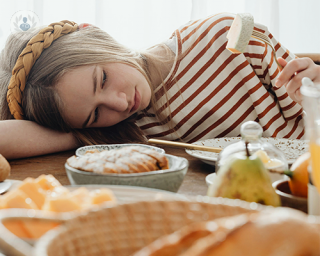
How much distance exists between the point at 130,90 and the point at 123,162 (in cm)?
69

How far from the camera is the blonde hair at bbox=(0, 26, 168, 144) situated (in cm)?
113

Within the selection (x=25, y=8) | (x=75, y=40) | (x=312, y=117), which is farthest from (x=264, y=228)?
(x=25, y=8)

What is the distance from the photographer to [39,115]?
45.0 inches

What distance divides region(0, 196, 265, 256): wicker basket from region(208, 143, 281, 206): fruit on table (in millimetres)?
136

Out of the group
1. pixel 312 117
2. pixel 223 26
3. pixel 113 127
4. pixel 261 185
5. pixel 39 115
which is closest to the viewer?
pixel 312 117

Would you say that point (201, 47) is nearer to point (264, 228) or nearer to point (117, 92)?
point (117, 92)

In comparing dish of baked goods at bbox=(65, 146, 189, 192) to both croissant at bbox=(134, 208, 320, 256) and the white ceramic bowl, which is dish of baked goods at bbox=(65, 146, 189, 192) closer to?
→ the white ceramic bowl

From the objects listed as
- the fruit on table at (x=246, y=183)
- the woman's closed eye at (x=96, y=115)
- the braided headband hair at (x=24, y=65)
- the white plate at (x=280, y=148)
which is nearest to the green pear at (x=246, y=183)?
the fruit on table at (x=246, y=183)

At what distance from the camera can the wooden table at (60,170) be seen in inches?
25.0

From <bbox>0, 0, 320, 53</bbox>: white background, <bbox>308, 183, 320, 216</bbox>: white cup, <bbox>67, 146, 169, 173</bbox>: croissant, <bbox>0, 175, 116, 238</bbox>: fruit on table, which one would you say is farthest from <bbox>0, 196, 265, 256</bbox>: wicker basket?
<bbox>0, 0, 320, 53</bbox>: white background

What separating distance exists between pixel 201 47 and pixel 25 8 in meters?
1.54

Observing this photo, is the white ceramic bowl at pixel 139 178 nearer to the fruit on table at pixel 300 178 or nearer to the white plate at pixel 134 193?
the white plate at pixel 134 193

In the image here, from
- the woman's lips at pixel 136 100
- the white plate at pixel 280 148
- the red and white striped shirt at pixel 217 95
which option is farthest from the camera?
the red and white striped shirt at pixel 217 95

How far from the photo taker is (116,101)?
1.14 m
